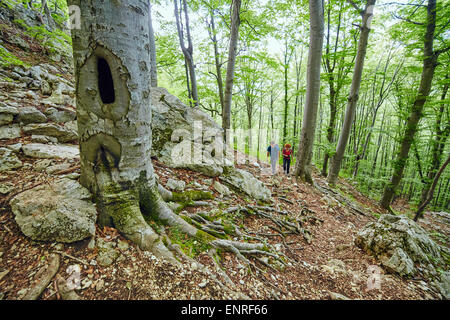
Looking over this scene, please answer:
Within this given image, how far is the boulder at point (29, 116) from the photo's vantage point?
3424 millimetres

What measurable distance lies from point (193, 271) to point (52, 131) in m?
4.06

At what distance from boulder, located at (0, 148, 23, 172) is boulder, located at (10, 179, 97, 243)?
84 centimetres

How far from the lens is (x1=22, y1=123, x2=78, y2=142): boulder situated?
3.41 meters

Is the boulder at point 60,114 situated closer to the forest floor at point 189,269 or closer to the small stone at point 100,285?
the forest floor at point 189,269

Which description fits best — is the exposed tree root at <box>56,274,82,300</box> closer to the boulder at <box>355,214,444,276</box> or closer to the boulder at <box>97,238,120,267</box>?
the boulder at <box>97,238,120,267</box>

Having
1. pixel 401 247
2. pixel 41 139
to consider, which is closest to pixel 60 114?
pixel 41 139

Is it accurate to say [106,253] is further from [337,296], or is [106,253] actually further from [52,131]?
[52,131]

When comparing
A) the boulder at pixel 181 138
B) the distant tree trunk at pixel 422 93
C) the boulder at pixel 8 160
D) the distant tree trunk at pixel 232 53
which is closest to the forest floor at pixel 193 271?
the boulder at pixel 8 160

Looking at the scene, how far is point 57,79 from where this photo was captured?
17.8ft

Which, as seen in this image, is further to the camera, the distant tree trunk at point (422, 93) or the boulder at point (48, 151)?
the distant tree trunk at point (422, 93)

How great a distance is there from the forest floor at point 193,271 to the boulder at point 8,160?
117mm

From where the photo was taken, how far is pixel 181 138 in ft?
17.0
